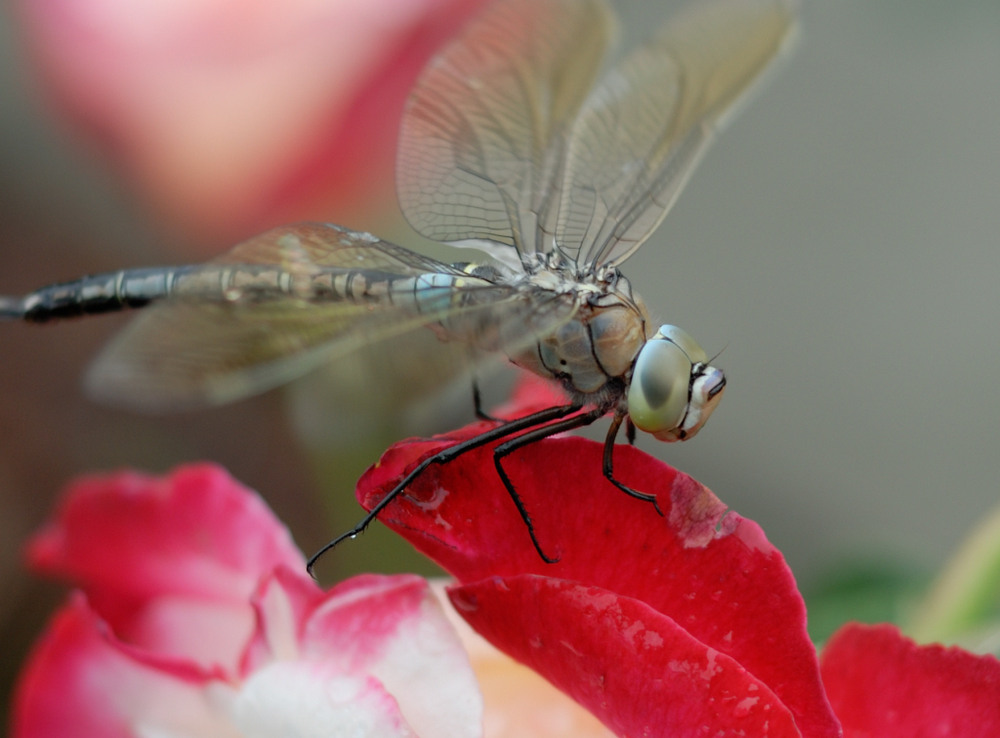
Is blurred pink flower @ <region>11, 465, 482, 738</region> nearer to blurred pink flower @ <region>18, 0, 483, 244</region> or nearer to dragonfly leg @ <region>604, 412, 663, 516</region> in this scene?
dragonfly leg @ <region>604, 412, 663, 516</region>

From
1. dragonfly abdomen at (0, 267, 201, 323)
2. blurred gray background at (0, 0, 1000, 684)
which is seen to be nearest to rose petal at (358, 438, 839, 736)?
dragonfly abdomen at (0, 267, 201, 323)

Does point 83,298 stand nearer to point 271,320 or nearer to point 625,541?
point 271,320

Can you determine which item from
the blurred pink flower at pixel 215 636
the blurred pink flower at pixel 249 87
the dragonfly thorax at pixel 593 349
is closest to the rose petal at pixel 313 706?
the blurred pink flower at pixel 215 636

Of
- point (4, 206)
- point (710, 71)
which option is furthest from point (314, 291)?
point (4, 206)

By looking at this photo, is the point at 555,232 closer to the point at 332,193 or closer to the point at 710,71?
the point at 710,71

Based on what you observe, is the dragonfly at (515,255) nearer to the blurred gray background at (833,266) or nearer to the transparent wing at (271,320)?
the transparent wing at (271,320)

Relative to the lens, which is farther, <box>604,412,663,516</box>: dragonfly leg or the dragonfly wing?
the dragonfly wing

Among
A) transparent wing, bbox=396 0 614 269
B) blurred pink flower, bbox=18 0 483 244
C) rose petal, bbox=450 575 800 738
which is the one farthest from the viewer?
blurred pink flower, bbox=18 0 483 244
